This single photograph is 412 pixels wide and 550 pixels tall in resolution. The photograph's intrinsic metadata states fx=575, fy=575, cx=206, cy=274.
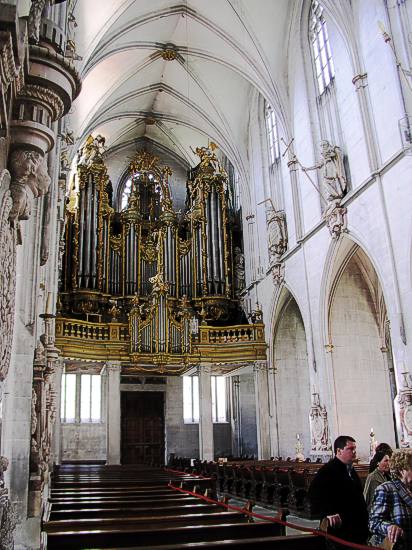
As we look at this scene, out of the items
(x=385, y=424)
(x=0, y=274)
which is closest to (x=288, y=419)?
(x=385, y=424)

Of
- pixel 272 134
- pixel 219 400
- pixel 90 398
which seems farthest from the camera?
pixel 219 400

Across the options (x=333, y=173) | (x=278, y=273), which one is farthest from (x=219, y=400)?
(x=333, y=173)

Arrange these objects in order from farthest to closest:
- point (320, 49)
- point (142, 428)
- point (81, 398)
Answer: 1. point (142, 428)
2. point (81, 398)
3. point (320, 49)

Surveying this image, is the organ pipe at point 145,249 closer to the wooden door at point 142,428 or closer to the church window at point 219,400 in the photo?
the church window at point 219,400

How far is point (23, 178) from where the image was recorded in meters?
5.10

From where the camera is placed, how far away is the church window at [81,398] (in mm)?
23016

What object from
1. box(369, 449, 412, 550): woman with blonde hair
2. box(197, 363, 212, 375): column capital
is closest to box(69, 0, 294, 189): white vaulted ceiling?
box(197, 363, 212, 375): column capital

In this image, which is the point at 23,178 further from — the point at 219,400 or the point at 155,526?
the point at 219,400

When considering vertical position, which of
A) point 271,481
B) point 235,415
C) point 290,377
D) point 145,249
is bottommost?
point 271,481

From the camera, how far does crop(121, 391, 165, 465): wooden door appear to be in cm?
2370

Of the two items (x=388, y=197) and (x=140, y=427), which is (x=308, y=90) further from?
(x=140, y=427)

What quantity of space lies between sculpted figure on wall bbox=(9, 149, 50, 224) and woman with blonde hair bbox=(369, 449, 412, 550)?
3.68m

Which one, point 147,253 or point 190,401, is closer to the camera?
point 147,253

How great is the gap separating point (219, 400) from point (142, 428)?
3620 mm
